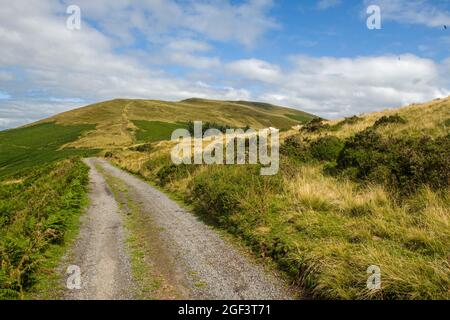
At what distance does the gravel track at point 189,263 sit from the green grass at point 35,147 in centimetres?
6175

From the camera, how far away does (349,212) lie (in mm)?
9852

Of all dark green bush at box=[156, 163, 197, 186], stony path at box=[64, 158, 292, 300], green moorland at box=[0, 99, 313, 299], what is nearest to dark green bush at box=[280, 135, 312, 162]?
dark green bush at box=[156, 163, 197, 186]

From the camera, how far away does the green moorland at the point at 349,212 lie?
Answer: 6.08 meters

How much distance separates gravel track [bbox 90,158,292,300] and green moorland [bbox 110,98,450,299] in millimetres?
632

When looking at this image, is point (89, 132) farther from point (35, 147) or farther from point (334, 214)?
point (334, 214)

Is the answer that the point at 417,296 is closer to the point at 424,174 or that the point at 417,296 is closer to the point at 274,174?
the point at 424,174

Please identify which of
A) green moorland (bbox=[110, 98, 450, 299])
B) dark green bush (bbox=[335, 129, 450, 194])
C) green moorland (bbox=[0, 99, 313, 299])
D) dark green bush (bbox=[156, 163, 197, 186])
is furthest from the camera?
dark green bush (bbox=[156, 163, 197, 186])

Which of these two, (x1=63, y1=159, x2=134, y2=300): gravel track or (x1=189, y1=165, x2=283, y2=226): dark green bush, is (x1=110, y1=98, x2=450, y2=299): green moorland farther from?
(x1=63, y1=159, x2=134, y2=300): gravel track

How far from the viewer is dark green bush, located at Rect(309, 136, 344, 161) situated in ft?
57.4

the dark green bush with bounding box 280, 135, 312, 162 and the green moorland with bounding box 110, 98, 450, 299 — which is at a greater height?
the dark green bush with bounding box 280, 135, 312, 162

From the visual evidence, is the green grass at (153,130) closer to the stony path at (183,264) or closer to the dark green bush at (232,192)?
the dark green bush at (232,192)

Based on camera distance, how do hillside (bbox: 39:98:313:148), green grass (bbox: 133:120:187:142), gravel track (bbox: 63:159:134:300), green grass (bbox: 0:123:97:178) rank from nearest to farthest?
gravel track (bbox: 63:159:134:300) → green grass (bbox: 0:123:97:178) → hillside (bbox: 39:98:313:148) → green grass (bbox: 133:120:187:142)

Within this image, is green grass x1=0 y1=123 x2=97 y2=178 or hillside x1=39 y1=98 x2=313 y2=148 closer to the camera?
green grass x1=0 y1=123 x2=97 y2=178

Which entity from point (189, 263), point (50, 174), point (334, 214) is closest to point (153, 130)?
point (50, 174)
